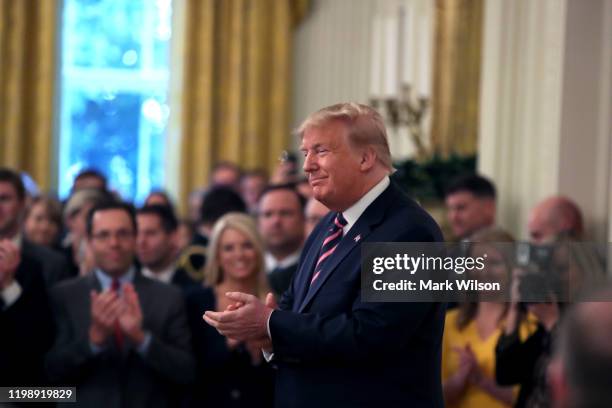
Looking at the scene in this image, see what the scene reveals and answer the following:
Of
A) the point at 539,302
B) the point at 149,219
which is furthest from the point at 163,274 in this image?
the point at 539,302

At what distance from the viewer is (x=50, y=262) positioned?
6629 millimetres

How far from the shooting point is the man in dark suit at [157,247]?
23.6 feet

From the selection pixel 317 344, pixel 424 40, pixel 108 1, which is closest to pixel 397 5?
pixel 424 40

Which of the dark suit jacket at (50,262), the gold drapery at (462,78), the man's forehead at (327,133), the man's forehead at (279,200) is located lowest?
the dark suit jacket at (50,262)

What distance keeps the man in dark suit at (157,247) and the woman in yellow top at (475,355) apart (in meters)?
2.15

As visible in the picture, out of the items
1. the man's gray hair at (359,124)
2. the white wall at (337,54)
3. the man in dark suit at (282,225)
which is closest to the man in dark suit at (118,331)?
the man in dark suit at (282,225)

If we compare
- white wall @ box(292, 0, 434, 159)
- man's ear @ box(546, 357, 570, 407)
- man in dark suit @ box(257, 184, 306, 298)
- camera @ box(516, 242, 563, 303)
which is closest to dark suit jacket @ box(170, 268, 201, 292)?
man in dark suit @ box(257, 184, 306, 298)

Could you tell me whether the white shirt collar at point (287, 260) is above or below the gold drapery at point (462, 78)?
below

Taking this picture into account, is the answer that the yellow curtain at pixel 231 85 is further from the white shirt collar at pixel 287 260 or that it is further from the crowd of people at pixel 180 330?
the crowd of people at pixel 180 330

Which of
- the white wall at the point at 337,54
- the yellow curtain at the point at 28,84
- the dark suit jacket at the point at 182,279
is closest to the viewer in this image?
the dark suit jacket at the point at 182,279

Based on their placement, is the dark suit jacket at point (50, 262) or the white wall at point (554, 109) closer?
the dark suit jacket at point (50, 262)

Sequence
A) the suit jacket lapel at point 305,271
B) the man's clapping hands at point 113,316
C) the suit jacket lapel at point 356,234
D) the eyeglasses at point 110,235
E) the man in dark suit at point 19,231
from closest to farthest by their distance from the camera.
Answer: the suit jacket lapel at point 356,234, the suit jacket lapel at point 305,271, the man's clapping hands at point 113,316, the eyeglasses at point 110,235, the man in dark suit at point 19,231

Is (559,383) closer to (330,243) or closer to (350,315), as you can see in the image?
(350,315)

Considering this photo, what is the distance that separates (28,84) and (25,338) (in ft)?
28.9
